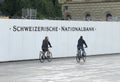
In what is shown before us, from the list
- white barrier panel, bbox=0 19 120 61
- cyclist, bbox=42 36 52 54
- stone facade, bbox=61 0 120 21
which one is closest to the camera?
white barrier panel, bbox=0 19 120 61

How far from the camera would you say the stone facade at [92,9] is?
63.8 meters

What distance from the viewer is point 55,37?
3316 centimetres

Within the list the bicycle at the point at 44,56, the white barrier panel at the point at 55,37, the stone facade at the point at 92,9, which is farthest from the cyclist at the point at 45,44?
the stone facade at the point at 92,9

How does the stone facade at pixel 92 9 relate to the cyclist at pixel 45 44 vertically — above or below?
above

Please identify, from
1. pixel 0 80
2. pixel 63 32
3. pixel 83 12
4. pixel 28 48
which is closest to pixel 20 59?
pixel 28 48

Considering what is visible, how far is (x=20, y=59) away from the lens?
30266 mm

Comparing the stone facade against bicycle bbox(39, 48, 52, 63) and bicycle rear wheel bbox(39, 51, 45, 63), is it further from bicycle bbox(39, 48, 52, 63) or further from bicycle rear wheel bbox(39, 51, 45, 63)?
A: bicycle rear wheel bbox(39, 51, 45, 63)

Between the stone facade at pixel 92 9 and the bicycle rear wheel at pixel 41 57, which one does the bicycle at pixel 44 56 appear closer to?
the bicycle rear wheel at pixel 41 57

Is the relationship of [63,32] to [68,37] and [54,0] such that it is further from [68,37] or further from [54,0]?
[54,0]

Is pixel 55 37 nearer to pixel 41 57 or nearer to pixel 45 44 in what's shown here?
pixel 45 44

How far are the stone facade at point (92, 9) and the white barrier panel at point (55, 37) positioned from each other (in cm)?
2307

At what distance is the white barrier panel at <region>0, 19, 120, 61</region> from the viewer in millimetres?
29375

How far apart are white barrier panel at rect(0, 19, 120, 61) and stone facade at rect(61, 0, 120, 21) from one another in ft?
75.7

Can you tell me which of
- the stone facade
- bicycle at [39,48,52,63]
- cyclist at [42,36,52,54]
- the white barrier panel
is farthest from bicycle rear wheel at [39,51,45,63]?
the stone facade
